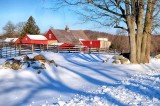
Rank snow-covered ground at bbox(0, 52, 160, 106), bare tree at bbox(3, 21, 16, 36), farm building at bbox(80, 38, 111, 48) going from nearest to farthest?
snow-covered ground at bbox(0, 52, 160, 106), farm building at bbox(80, 38, 111, 48), bare tree at bbox(3, 21, 16, 36)

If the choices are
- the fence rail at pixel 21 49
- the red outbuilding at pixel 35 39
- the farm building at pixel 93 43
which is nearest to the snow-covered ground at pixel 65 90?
the fence rail at pixel 21 49

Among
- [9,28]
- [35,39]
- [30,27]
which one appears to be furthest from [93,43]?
[9,28]

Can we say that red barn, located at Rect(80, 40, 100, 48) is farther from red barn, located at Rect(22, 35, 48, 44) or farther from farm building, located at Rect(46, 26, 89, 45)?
red barn, located at Rect(22, 35, 48, 44)

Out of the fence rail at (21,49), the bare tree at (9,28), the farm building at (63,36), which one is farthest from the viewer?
the bare tree at (9,28)

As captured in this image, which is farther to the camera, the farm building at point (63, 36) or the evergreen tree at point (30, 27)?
the evergreen tree at point (30, 27)

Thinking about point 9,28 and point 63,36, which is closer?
point 63,36

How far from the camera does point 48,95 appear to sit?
9.46 m

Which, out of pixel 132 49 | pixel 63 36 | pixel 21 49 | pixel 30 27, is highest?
pixel 30 27

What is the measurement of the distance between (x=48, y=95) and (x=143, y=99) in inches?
128

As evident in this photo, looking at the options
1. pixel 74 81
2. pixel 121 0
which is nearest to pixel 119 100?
pixel 74 81

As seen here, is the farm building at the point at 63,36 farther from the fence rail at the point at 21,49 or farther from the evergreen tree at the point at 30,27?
the fence rail at the point at 21,49

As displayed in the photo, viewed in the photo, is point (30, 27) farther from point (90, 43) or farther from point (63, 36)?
point (90, 43)

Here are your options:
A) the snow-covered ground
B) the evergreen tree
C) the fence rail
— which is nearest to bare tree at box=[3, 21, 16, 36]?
the evergreen tree

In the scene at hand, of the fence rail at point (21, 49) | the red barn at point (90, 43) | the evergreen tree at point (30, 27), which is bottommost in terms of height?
the fence rail at point (21, 49)
